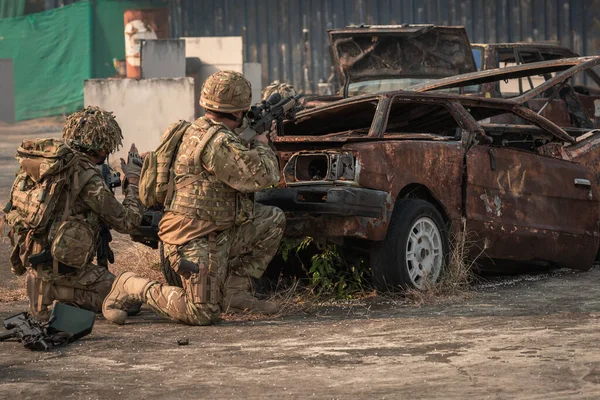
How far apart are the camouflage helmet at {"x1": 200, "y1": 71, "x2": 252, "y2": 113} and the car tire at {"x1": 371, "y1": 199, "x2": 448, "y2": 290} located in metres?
1.35

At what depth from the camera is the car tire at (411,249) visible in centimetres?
808

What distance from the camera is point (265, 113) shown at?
7965mm

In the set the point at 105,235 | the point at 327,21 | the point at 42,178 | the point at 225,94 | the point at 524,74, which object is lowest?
the point at 105,235

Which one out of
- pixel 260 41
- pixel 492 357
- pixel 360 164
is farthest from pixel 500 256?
pixel 260 41

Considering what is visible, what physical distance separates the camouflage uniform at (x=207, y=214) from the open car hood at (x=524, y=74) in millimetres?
2529

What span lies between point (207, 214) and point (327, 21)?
19.5 meters

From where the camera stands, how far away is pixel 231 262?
25.9 feet

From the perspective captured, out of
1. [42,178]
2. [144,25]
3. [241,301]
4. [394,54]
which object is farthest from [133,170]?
[144,25]

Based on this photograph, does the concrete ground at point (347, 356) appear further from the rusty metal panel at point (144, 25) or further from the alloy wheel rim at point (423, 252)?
the rusty metal panel at point (144, 25)

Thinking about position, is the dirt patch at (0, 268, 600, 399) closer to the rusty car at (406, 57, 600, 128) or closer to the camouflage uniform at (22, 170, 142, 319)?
the camouflage uniform at (22, 170, 142, 319)

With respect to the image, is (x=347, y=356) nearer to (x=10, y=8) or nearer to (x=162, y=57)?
(x=162, y=57)

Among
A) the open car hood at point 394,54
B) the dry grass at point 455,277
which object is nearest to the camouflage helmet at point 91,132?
the dry grass at point 455,277

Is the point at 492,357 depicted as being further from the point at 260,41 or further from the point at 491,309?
the point at 260,41

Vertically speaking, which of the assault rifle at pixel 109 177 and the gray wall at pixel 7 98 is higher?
the gray wall at pixel 7 98
